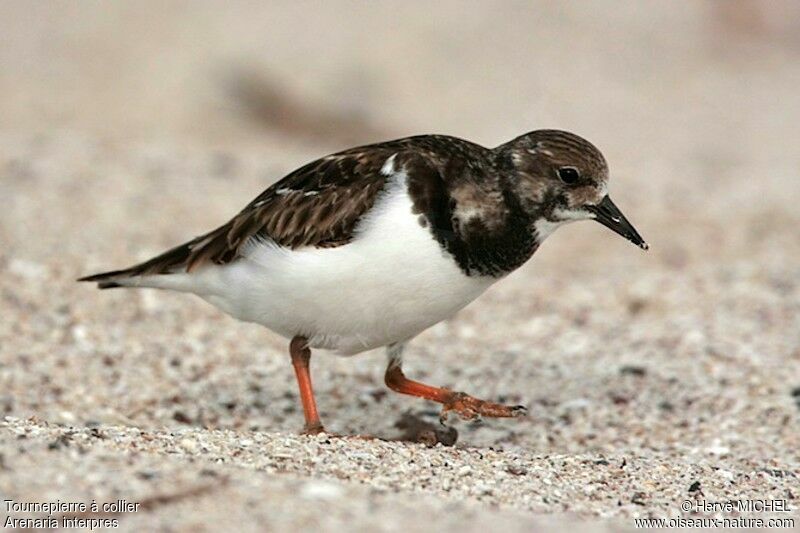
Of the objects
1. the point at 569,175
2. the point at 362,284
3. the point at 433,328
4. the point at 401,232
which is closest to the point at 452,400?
the point at 362,284

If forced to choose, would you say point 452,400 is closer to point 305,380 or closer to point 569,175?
point 305,380

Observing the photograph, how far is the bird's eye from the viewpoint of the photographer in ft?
13.8

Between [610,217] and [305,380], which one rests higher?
[610,217]

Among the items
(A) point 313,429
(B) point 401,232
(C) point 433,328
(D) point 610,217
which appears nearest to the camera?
(B) point 401,232

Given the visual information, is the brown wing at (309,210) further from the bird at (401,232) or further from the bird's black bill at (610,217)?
the bird's black bill at (610,217)

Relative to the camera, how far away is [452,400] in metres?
4.57

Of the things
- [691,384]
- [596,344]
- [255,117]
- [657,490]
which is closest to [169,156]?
[255,117]

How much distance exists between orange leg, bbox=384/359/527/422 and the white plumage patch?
30cm

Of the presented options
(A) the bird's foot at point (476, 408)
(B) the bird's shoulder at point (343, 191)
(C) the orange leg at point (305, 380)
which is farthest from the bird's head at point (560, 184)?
(C) the orange leg at point (305, 380)

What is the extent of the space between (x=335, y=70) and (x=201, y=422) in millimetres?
5898

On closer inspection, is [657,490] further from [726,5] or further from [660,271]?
[726,5]

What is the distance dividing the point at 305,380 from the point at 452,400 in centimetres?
53

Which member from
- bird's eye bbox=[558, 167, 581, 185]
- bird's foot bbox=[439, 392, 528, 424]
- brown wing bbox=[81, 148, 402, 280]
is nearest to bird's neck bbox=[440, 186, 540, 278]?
bird's eye bbox=[558, 167, 581, 185]

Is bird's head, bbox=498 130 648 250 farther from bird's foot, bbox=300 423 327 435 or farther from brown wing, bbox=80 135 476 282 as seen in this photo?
bird's foot, bbox=300 423 327 435
